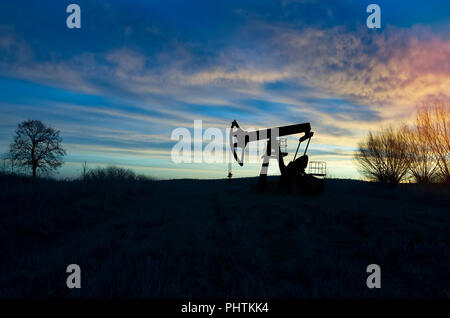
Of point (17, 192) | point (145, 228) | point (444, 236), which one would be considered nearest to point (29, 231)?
point (145, 228)

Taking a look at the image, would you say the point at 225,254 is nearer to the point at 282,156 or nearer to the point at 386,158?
the point at 282,156

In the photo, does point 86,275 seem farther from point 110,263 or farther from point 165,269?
point 165,269

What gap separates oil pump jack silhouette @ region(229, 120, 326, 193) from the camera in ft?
58.1

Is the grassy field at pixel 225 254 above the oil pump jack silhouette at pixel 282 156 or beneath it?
beneath

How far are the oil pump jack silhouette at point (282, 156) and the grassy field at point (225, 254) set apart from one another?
23.4 ft

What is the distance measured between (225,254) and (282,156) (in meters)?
13.7

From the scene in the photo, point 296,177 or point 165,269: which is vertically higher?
point 296,177

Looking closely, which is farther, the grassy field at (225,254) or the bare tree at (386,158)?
the bare tree at (386,158)

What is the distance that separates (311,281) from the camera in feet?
15.3

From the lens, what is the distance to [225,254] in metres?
5.57

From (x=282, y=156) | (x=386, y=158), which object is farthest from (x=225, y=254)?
(x=386, y=158)

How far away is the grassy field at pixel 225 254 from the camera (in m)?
4.20

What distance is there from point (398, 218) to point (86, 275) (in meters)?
9.91
